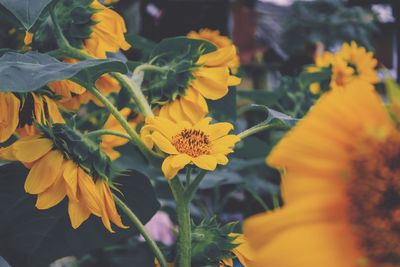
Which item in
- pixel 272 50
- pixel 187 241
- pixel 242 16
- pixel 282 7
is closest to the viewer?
pixel 187 241

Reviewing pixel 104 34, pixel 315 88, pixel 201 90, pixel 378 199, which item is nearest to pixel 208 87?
pixel 201 90

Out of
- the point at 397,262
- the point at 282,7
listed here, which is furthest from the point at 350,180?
the point at 282,7

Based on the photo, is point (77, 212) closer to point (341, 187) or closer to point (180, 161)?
point (180, 161)

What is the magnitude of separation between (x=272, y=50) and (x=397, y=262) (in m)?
4.92

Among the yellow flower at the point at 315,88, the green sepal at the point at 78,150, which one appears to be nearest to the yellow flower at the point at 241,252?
the green sepal at the point at 78,150

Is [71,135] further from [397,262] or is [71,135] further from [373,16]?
[373,16]

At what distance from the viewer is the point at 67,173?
509mm

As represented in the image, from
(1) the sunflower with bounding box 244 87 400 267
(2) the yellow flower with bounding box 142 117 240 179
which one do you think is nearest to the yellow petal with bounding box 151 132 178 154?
(2) the yellow flower with bounding box 142 117 240 179

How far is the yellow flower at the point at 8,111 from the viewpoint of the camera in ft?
1.82

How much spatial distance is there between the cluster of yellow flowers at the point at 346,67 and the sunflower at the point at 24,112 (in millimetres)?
623

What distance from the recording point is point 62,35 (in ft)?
2.00

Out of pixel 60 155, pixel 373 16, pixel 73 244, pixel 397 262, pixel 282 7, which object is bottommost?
pixel 282 7

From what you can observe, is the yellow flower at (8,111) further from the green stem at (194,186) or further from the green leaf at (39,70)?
the green stem at (194,186)

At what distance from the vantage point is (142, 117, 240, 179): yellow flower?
1.63 feet
